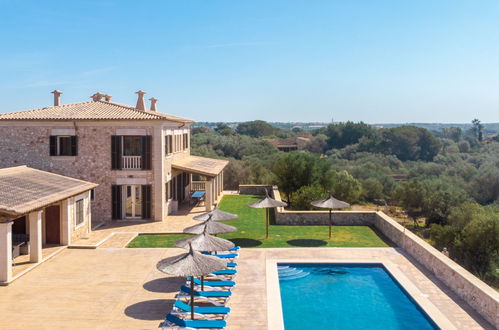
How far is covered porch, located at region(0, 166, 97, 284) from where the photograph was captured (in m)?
13.5

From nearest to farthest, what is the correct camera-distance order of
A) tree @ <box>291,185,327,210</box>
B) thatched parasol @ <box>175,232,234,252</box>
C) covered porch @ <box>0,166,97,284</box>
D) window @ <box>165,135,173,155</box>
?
thatched parasol @ <box>175,232,234,252</box>, covered porch @ <box>0,166,97,284</box>, window @ <box>165,135,173,155</box>, tree @ <box>291,185,327,210</box>

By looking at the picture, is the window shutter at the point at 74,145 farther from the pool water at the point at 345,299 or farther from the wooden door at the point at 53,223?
the pool water at the point at 345,299

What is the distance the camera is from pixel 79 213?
62.2 feet

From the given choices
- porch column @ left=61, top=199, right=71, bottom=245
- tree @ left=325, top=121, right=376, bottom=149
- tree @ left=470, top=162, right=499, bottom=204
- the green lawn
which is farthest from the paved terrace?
tree @ left=325, top=121, right=376, bottom=149

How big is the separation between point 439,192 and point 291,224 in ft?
57.2

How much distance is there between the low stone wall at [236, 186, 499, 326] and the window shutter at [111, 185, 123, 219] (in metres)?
8.08

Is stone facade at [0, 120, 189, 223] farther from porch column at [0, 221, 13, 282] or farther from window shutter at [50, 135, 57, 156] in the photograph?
porch column at [0, 221, 13, 282]

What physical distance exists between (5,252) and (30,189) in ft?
11.4

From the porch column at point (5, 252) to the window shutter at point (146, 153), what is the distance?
9.36 m

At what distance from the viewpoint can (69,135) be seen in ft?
74.0

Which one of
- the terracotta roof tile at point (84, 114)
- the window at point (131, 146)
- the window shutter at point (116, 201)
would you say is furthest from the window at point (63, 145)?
the window shutter at point (116, 201)

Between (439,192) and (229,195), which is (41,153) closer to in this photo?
(229,195)

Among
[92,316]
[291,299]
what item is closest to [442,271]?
[291,299]

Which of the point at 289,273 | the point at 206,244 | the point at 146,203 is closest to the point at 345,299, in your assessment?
the point at 289,273
